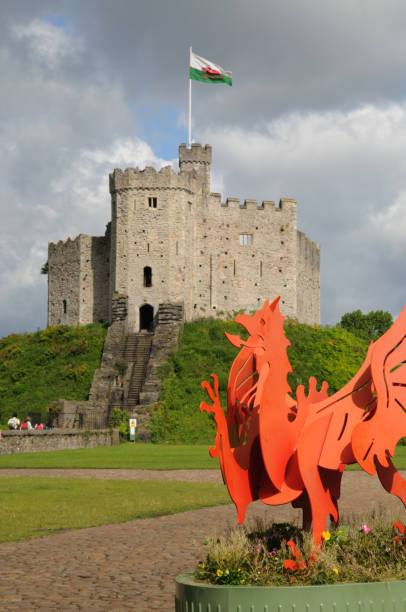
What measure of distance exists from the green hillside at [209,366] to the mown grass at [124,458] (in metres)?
3.25

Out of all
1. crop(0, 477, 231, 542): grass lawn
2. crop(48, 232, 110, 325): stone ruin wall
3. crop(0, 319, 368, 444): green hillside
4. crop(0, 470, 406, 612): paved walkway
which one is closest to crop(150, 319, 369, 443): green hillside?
crop(0, 319, 368, 444): green hillside

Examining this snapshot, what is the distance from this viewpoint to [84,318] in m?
52.2

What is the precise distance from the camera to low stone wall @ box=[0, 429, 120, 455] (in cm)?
3158

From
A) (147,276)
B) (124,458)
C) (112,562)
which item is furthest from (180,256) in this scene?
(112,562)

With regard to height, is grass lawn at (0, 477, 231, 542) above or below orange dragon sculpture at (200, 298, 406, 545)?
below

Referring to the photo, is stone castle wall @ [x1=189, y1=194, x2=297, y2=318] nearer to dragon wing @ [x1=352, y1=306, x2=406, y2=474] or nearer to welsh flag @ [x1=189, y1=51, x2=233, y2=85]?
welsh flag @ [x1=189, y1=51, x2=233, y2=85]

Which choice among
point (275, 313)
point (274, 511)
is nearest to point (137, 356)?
point (274, 511)

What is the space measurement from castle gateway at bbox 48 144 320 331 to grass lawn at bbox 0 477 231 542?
90.1ft

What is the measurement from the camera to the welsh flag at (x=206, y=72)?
4847cm

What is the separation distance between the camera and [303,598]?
600 cm

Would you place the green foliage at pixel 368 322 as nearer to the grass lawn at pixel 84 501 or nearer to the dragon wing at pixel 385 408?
the grass lawn at pixel 84 501

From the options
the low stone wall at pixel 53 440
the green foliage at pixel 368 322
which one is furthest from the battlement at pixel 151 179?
the green foliage at pixel 368 322

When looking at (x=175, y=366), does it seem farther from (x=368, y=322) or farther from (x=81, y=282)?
(x=368, y=322)

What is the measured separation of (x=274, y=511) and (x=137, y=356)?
30.7 meters
